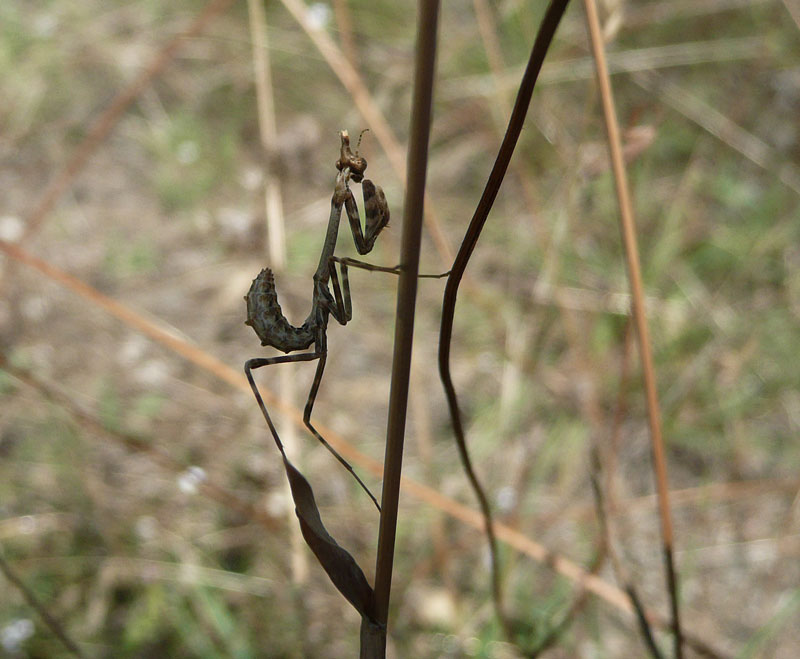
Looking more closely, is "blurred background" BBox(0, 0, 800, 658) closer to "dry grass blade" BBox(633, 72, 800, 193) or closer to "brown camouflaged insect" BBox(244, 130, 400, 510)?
"dry grass blade" BBox(633, 72, 800, 193)

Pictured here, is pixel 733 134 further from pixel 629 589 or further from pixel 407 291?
pixel 407 291

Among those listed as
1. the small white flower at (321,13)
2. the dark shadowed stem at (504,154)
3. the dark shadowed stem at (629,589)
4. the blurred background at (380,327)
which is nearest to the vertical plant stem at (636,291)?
the dark shadowed stem at (629,589)

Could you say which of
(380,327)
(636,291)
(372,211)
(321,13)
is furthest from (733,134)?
(372,211)

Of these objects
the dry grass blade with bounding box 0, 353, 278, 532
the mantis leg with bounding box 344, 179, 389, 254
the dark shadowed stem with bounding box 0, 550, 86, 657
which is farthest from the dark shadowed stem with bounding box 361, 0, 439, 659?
the dry grass blade with bounding box 0, 353, 278, 532

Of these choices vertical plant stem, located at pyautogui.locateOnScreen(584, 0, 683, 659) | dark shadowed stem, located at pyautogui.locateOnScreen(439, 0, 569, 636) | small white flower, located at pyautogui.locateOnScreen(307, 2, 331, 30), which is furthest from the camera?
small white flower, located at pyautogui.locateOnScreen(307, 2, 331, 30)

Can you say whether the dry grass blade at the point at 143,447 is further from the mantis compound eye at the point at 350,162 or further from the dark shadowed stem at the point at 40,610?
the mantis compound eye at the point at 350,162

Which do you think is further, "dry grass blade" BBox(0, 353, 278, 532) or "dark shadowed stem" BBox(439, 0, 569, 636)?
"dry grass blade" BBox(0, 353, 278, 532)

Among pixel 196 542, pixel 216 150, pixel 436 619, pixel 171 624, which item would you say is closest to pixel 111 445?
pixel 196 542

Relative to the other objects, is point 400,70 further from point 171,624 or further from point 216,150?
point 171,624

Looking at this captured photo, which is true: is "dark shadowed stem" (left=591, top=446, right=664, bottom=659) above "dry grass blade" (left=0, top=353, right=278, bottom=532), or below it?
below
